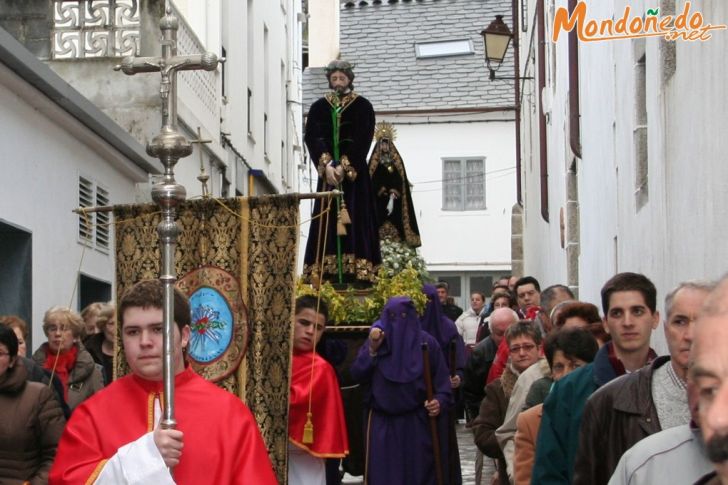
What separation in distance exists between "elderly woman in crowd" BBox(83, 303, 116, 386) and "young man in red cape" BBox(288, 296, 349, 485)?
1.49 m

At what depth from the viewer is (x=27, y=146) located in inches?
487

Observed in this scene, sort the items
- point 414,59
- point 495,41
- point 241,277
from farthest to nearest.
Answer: point 414,59 < point 495,41 < point 241,277

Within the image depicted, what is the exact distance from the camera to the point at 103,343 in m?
10.5

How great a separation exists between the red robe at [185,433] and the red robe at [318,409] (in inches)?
148

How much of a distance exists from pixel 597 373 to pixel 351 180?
22.6 ft

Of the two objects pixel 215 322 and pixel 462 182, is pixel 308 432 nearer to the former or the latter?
pixel 215 322

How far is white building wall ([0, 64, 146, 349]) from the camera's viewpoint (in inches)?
467

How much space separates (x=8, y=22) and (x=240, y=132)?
909cm

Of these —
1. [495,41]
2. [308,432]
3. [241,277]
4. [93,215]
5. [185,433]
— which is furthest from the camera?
[495,41]

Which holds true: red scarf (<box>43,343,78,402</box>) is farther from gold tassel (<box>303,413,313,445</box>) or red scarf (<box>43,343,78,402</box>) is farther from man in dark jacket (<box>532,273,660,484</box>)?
man in dark jacket (<box>532,273,660,484</box>)

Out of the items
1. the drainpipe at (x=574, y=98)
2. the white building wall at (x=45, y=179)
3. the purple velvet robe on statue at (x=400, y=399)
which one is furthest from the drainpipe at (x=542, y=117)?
the purple velvet robe on statue at (x=400, y=399)

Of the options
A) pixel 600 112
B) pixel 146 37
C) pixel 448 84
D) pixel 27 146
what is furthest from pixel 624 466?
pixel 448 84

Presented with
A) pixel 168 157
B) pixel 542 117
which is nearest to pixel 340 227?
pixel 168 157

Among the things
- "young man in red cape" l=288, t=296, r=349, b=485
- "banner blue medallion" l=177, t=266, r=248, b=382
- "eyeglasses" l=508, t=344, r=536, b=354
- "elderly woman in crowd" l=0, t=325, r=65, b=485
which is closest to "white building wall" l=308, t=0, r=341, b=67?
"young man in red cape" l=288, t=296, r=349, b=485
